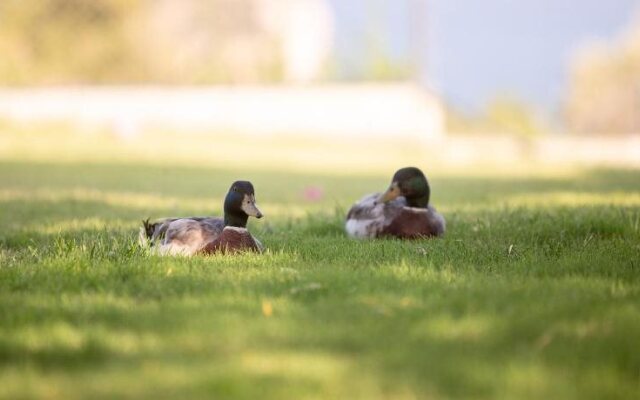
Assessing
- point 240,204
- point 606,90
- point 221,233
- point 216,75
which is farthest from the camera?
point 606,90

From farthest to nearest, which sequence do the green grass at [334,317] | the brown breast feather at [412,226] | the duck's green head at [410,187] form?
the duck's green head at [410,187]
the brown breast feather at [412,226]
the green grass at [334,317]

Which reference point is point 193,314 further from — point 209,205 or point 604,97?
point 604,97

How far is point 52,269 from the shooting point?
214 inches

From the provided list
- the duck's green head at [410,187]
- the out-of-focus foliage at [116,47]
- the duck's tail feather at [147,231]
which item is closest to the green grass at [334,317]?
the duck's tail feather at [147,231]

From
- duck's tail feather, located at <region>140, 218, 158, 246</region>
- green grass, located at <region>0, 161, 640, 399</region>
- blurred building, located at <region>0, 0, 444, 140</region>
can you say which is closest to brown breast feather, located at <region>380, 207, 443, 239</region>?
green grass, located at <region>0, 161, 640, 399</region>

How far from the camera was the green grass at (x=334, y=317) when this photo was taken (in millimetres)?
3316

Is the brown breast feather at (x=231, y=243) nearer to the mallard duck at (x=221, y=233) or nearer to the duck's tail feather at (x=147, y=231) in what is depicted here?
the mallard duck at (x=221, y=233)

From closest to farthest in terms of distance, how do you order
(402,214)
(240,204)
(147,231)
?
(240,204), (147,231), (402,214)

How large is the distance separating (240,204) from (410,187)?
1843 mm

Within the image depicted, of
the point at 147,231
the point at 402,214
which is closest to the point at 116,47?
the point at 402,214

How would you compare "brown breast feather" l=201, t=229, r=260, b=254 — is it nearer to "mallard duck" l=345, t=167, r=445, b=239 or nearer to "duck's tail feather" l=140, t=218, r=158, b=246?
"duck's tail feather" l=140, t=218, r=158, b=246

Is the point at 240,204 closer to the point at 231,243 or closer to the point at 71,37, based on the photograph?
the point at 231,243

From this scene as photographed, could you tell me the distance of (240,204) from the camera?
6.18 m

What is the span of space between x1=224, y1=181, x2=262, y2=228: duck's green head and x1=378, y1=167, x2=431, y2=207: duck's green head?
5.45ft
